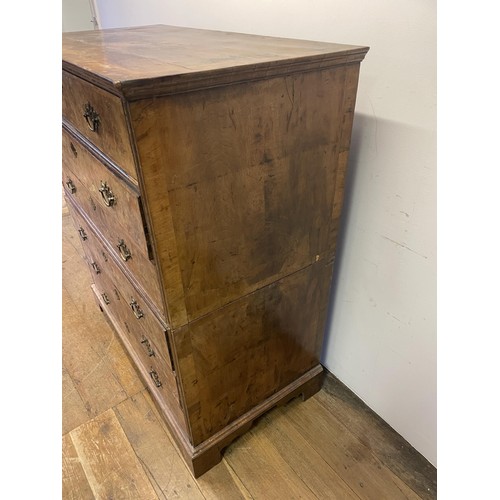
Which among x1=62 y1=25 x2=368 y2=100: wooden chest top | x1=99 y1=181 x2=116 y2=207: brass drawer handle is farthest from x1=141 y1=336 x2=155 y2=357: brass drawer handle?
x1=62 y1=25 x2=368 y2=100: wooden chest top

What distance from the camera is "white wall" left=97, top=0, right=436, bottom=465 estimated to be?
834 millimetres

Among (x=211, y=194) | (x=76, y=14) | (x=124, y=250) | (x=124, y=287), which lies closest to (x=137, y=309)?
(x=124, y=287)

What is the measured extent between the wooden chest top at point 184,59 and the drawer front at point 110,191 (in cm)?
20

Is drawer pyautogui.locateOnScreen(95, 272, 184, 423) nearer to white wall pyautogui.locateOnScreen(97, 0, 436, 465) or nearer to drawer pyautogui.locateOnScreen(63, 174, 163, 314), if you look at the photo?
drawer pyautogui.locateOnScreen(63, 174, 163, 314)

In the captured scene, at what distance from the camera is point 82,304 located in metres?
1.90

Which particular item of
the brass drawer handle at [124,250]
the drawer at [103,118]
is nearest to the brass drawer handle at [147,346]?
the brass drawer handle at [124,250]

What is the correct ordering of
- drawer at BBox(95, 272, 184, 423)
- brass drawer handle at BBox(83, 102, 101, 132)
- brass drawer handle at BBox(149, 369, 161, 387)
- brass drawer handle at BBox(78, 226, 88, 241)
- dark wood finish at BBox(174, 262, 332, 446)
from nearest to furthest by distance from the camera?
brass drawer handle at BBox(83, 102, 101, 132) → dark wood finish at BBox(174, 262, 332, 446) → drawer at BBox(95, 272, 184, 423) → brass drawer handle at BBox(149, 369, 161, 387) → brass drawer handle at BBox(78, 226, 88, 241)

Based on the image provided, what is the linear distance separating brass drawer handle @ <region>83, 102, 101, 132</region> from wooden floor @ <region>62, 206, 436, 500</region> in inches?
40.4

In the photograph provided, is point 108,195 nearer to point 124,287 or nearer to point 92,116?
point 92,116
